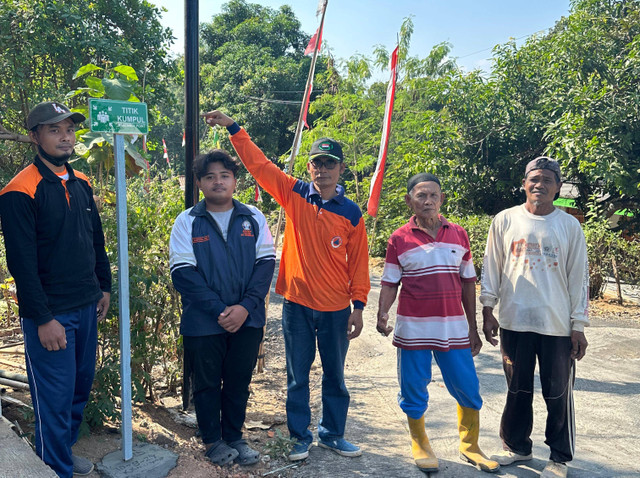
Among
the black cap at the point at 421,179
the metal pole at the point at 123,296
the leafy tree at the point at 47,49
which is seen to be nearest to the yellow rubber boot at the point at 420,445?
the black cap at the point at 421,179

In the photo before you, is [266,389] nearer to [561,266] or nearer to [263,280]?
[263,280]

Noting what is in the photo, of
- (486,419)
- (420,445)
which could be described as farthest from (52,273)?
(486,419)

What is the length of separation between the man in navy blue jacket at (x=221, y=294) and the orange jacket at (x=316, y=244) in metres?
0.19

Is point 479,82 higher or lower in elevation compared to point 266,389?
higher

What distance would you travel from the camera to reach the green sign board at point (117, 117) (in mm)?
2783

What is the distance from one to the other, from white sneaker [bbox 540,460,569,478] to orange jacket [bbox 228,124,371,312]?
4.79 ft

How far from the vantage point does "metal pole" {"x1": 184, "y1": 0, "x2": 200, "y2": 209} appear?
3611 mm

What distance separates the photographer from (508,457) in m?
3.27

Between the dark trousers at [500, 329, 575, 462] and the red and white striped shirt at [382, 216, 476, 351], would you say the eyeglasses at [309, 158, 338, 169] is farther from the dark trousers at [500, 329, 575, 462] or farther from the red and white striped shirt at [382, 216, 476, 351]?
the dark trousers at [500, 329, 575, 462]

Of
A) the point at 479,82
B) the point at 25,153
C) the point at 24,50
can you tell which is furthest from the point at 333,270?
the point at 479,82

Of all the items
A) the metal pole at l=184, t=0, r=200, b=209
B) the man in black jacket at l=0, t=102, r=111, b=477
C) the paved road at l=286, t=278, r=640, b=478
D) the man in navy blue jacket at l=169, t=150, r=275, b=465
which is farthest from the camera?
the metal pole at l=184, t=0, r=200, b=209

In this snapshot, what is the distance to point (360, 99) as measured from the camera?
1329cm

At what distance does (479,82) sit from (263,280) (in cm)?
989

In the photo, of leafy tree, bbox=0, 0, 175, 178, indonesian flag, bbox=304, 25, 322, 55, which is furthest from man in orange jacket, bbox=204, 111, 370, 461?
leafy tree, bbox=0, 0, 175, 178
